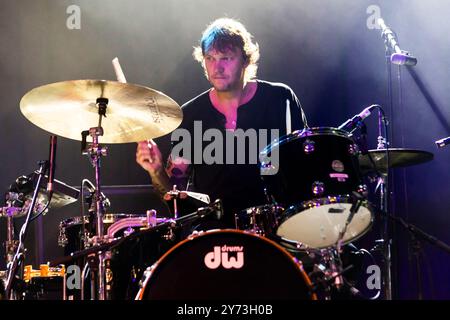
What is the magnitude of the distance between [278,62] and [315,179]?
2.05 metres

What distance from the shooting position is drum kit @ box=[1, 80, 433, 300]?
2.51 metres

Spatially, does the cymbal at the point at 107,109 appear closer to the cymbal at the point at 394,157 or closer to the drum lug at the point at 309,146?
the drum lug at the point at 309,146

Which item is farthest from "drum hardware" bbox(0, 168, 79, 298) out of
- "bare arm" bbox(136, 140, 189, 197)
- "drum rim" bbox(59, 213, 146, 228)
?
"bare arm" bbox(136, 140, 189, 197)

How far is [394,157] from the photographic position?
3.51 m

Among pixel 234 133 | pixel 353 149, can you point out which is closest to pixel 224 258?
pixel 353 149

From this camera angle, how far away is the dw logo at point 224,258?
8.25 feet

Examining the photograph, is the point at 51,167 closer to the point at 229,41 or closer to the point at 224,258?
the point at 224,258

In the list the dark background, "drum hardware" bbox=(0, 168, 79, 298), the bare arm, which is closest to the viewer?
the bare arm

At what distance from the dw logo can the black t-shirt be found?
1.22 m

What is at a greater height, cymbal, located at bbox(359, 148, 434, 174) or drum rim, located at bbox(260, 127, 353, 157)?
drum rim, located at bbox(260, 127, 353, 157)

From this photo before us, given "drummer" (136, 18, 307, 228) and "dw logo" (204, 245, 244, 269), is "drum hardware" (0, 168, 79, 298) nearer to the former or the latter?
"drummer" (136, 18, 307, 228)

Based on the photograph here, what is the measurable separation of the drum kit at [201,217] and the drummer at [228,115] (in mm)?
617

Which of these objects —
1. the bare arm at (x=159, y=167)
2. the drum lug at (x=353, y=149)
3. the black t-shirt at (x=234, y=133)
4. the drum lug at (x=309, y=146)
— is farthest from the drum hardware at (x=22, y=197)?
the drum lug at (x=353, y=149)

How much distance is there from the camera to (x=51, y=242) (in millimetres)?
4520
